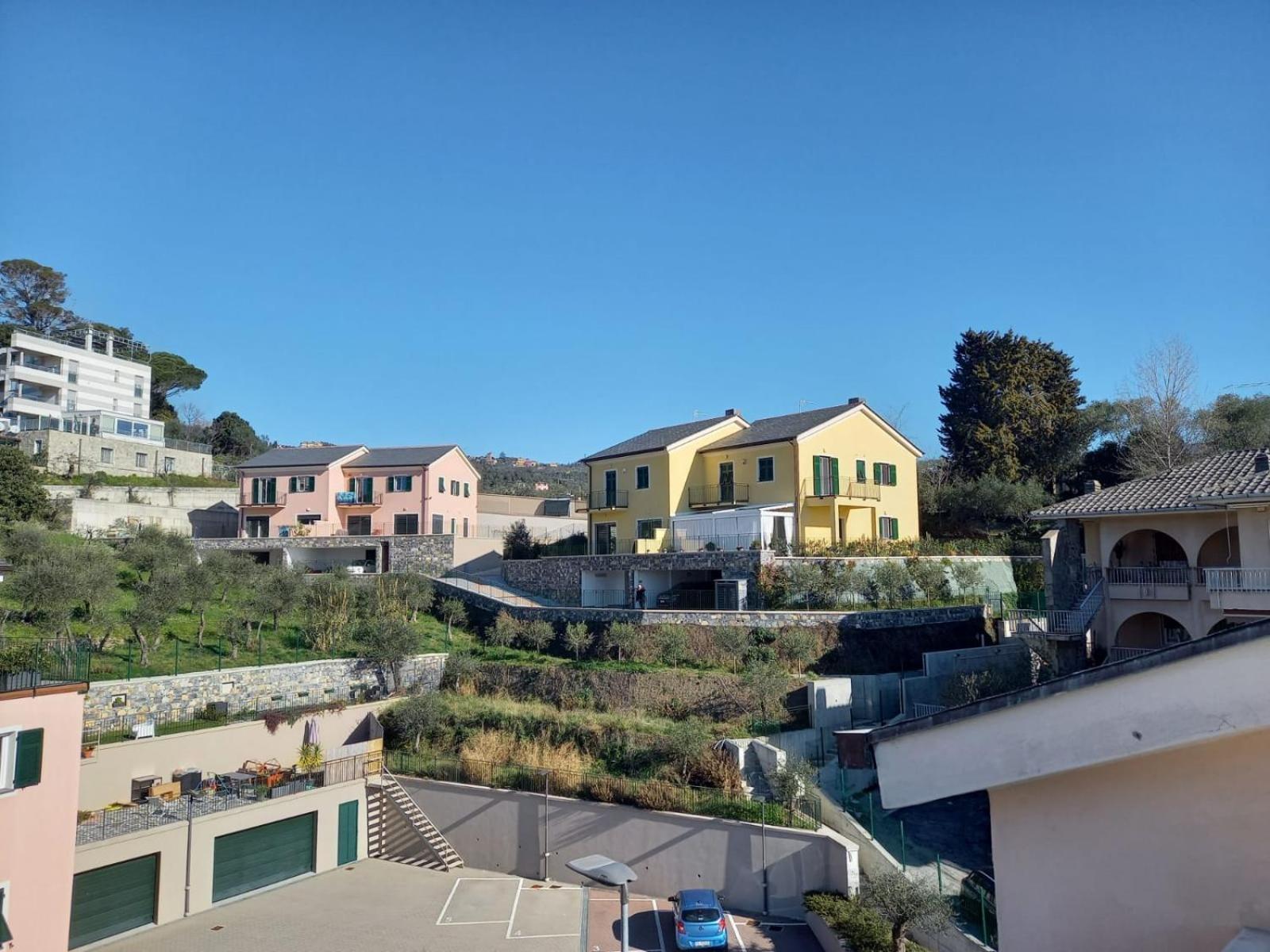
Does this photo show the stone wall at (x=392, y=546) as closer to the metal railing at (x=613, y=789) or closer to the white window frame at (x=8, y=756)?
the metal railing at (x=613, y=789)

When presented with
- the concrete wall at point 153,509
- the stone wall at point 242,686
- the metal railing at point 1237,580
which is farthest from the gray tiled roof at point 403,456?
the metal railing at point 1237,580

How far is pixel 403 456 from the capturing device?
45438 mm

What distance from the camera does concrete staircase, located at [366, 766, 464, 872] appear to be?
71.1 feet

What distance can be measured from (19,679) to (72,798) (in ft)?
7.12

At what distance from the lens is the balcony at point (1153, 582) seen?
21.4 meters

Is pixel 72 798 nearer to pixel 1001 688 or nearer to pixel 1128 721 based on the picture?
pixel 1128 721

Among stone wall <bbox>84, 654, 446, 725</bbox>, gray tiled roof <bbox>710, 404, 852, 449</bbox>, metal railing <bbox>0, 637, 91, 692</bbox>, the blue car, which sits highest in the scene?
gray tiled roof <bbox>710, 404, 852, 449</bbox>

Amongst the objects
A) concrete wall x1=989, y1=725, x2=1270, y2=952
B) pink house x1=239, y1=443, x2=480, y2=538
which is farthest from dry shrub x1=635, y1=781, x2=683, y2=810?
pink house x1=239, y1=443, x2=480, y2=538

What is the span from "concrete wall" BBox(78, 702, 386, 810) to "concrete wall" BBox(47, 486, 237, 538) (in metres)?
22.0

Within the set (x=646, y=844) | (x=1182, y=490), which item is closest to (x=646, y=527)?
(x=646, y=844)

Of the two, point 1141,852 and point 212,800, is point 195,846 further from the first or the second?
point 1141,852

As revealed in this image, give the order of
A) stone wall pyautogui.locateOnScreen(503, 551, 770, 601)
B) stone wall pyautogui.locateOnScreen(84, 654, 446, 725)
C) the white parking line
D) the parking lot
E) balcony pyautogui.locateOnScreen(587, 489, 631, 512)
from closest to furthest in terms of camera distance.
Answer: the parking lot → the white parking line → stone wall pyautogui.locateOnScreen(84, 654, 446, 725) → stone wall pyautogui.locateOnScreen(503, 551, 770, 601) → balcony pyautogui.locateOnScreen(587, 489, 631, 512)

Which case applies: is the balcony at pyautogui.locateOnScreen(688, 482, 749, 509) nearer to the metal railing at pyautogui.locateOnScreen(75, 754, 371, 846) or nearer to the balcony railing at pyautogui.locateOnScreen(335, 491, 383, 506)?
the metal railing at pyautogui.locateOnScreen(75, 754, 371, 846)

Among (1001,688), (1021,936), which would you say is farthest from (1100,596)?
(1021,936)
